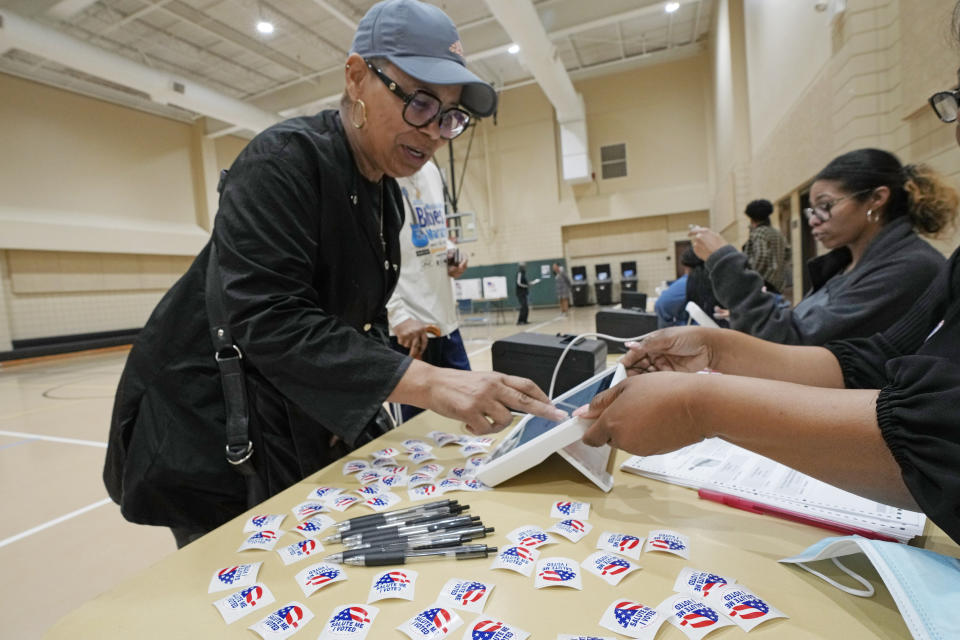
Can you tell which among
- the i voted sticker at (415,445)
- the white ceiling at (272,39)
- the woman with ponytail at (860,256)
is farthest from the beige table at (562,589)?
the white ceiling at (272,39)

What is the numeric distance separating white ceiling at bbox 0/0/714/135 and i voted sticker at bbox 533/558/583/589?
8.38 metres

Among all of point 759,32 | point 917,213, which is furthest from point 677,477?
point 759,32

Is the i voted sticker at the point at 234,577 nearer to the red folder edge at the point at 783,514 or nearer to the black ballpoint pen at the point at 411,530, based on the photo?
the black ballpoint pen at the point at 411,530

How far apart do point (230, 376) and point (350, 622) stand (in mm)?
506

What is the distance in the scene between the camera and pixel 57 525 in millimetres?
2125

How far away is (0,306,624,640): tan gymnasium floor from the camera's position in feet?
5.33

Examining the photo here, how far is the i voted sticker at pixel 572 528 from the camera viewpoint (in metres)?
0.69

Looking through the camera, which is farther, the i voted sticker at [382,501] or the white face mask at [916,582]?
the i voted sticker at [382,501]

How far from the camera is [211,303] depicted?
865 mm

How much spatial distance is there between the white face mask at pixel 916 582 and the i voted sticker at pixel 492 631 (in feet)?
1.18

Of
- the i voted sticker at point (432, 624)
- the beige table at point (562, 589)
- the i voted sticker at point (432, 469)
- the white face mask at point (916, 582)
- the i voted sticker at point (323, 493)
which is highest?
the white face mask at point (916, 582)

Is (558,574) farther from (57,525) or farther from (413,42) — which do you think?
(57,525)

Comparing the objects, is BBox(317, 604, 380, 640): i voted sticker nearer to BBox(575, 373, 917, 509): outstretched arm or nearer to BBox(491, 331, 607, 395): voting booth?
BBox(575, 373, 917, 509): outstretched arm

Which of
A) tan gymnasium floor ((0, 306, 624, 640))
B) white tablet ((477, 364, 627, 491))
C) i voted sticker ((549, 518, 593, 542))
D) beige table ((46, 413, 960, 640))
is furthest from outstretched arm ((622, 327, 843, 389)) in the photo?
tan gymnasium floor ((0, 306, 624, 640))
